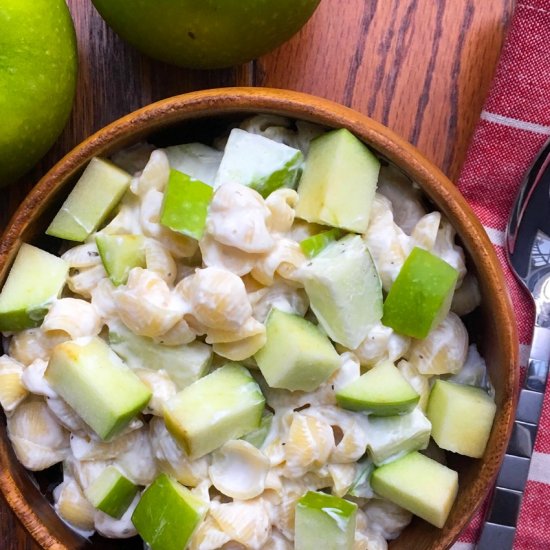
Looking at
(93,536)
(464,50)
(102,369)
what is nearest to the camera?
(102,369)

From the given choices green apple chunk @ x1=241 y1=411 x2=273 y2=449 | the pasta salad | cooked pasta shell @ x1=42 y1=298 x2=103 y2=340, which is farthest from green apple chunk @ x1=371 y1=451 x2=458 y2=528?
cooked pasta shell @ x1=42 y1=298 x2=103 y2=340

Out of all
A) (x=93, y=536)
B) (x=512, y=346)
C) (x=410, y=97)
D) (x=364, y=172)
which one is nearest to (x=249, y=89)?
(x=364, y=172)

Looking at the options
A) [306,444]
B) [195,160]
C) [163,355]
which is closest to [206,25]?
[195,160]

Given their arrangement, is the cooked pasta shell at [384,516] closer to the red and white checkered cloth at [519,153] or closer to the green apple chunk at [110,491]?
the red and white checkered cloth at [519,153]

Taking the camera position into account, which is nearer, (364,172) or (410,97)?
(364,172)

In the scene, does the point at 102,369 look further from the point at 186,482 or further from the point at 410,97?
the point at 410,97

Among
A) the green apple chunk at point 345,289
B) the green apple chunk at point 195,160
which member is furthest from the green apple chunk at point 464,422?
the green apple chunk at point 195,160
